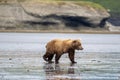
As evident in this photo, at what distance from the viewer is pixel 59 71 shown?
29234 mm

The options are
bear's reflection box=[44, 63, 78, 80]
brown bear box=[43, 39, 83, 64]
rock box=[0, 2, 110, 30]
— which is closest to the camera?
bear's reflection box=[44, 63, 78, 80]

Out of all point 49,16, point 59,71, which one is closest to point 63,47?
point 59,71

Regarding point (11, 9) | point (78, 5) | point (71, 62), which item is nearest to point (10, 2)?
point (11, 9)

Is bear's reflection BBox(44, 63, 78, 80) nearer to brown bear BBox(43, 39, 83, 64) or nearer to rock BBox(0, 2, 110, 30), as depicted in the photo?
brown bear BBox(43, 39, 83, 64)

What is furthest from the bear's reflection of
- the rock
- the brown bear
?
the rock

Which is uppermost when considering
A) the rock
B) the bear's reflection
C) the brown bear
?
the bear's reflection

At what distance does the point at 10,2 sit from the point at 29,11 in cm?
677

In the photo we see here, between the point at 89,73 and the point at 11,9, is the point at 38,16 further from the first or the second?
the point at 89,73

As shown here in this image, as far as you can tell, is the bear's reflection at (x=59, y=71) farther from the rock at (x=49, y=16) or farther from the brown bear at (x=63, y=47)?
the rock at (x=49, y=16)

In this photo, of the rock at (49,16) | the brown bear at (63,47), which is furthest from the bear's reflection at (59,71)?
the rock at (49,16)

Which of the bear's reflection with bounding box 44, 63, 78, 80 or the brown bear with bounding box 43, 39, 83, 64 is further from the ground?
the bear's reflection with bounding box 44, 63, 78, 80

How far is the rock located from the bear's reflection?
12458 centimetres

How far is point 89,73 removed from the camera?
92.6ft

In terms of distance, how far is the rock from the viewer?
15912 cm
